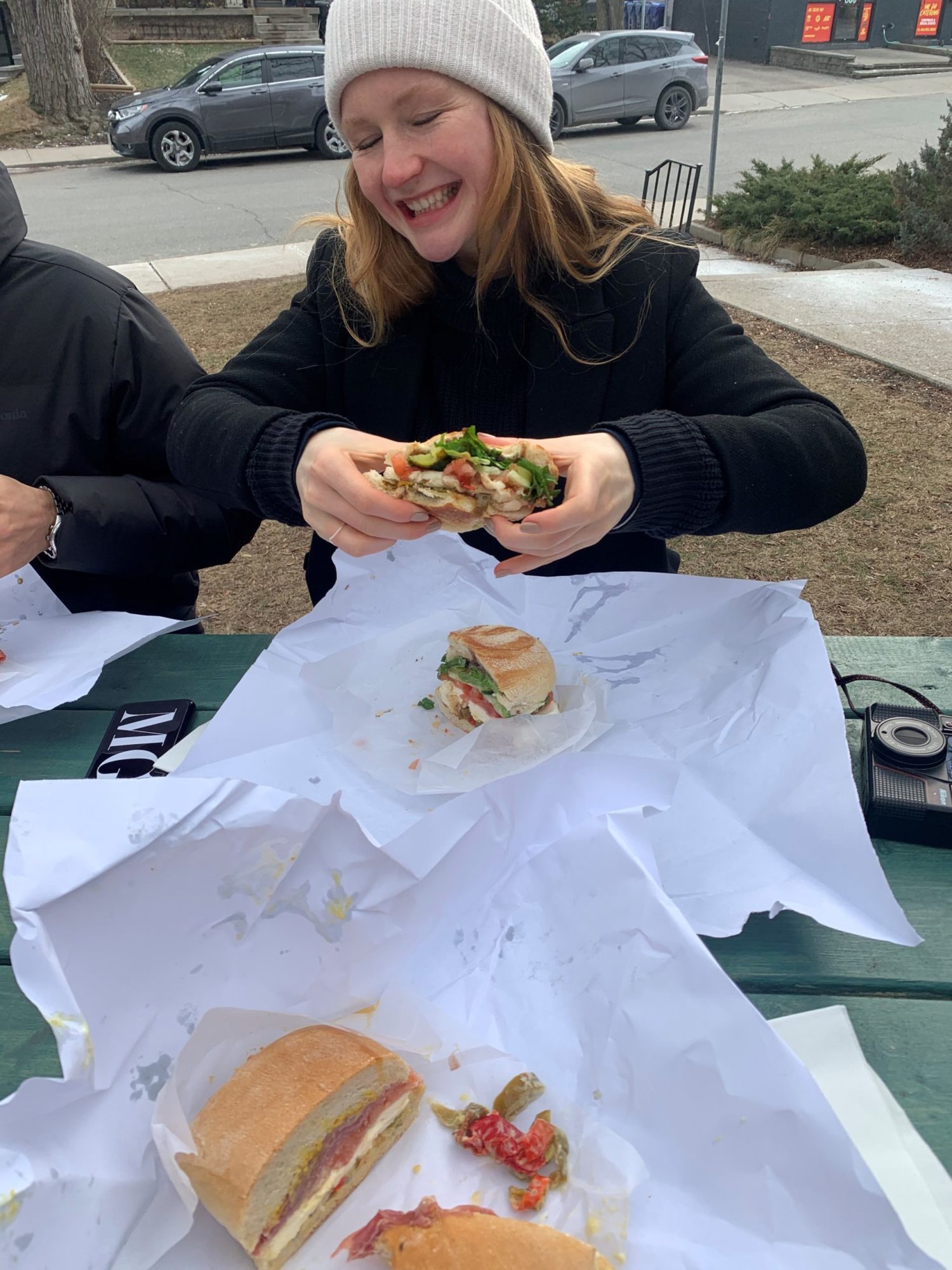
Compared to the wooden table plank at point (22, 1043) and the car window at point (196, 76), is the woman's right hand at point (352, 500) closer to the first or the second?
the wooden table plank at point (22, 1043)

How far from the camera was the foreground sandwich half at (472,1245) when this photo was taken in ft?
3.54

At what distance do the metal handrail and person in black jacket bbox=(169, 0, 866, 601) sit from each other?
6.79 meters

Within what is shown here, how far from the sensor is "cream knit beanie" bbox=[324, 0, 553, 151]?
184 centimetres

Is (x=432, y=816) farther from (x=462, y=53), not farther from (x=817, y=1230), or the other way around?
(x=462, y=53)

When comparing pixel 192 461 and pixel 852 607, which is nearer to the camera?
pixel 192 461

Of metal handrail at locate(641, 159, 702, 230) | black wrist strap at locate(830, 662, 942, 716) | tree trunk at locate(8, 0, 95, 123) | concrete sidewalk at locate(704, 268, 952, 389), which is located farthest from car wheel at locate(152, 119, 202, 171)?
black wrist strap at locate(830, 662, 942, 716)

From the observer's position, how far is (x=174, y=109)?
15086 mm

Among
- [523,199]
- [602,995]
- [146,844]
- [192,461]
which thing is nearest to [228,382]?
[192,461]

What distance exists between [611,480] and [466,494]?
264 millimetres

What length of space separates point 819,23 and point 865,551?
2731 cm

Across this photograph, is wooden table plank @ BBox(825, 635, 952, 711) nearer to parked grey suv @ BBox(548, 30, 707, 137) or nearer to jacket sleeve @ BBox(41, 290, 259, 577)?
jacket sleeve @ BBox(41, 290, 259, 577)

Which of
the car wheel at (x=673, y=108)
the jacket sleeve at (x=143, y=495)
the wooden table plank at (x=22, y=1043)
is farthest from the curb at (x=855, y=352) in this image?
the car wheel at (x=673, y=108)

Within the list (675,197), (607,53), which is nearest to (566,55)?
(607,53)

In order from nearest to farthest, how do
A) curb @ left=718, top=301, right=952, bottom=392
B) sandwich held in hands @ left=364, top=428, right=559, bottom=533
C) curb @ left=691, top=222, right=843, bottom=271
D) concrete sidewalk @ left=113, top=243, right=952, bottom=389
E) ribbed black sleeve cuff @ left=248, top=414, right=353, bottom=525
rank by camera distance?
sandwich held in hands @ left=364, top=428, right=559, bottom=533 < ribbed black sleeve cuff @ left=248, top=414, right=353, bottom=525 < curb @ left=718, top=301, right=952, bottom=392 < concrete sidewalk @ left=113, top=243, right=952, bottom=389 < curb @ left=691, top=222, right=843, bottom=271
